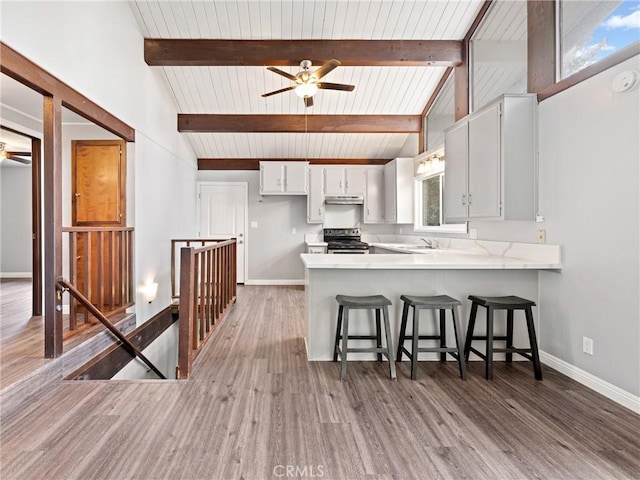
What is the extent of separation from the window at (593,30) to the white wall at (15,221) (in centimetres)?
833

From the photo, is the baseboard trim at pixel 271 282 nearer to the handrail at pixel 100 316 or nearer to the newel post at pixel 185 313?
the handrail at pixel 100 316

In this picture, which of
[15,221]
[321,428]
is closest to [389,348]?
[321,428]

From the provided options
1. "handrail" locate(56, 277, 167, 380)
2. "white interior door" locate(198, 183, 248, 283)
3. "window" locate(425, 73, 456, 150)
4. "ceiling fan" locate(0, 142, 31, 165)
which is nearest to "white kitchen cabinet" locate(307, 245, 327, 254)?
"white interior door" locate(198, 183, 248, 283)

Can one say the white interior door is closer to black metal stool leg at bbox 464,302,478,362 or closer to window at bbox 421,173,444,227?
window at bbox 421,173,444,227

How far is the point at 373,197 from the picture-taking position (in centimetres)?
662

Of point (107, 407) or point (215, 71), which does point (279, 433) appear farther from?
point (215, 71)

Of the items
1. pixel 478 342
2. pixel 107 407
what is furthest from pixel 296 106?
pixel 107 407

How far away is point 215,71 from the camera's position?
4703 millimetres

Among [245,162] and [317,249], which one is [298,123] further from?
[317,249]

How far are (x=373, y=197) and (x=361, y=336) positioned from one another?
4.10 m

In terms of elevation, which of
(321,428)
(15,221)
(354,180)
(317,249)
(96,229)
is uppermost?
(354,180)

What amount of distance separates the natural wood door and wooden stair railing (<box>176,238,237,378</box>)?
1.25 m

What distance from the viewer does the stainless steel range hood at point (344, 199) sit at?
6543mm

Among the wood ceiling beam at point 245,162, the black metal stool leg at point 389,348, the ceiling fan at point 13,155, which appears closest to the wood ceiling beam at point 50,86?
the ceiling fan at point 13,155
